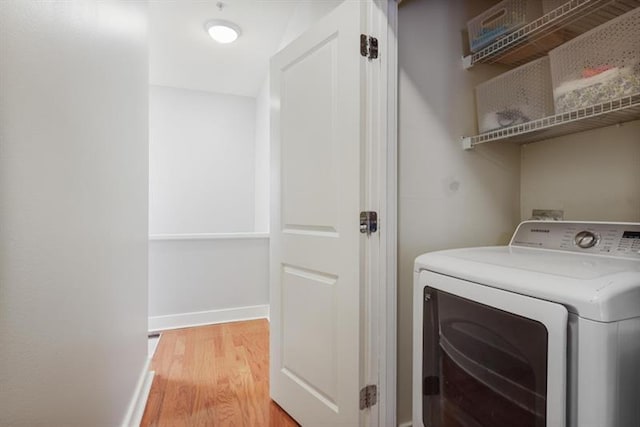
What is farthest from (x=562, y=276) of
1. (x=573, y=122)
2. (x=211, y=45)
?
(x=211, y=45)

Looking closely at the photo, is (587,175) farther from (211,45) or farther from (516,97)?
(211,45)

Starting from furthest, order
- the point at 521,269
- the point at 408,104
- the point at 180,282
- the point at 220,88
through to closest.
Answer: the point at 220,88 < the point at 180,282 < the point at 408,104 < the point at 521,269

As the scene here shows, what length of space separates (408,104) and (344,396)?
1318 millimetres

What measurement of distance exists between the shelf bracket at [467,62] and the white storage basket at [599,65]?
1.22 ft

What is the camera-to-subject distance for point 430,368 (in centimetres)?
110

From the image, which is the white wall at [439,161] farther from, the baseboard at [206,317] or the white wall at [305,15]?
the baseboard at [206,317]

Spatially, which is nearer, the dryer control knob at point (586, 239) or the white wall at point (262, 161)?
the dryer control knob at point (586, 239)

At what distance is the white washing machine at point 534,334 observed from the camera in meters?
0.67

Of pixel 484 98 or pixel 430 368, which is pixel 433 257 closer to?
pixel 430 368

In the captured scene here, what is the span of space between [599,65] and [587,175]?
1.82 feet


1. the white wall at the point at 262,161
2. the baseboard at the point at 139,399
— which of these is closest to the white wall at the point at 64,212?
the baseboard at the point at 139,399

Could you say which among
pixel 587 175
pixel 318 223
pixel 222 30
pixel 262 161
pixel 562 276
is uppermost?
pixel 222 30

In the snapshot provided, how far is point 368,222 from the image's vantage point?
1311 mm

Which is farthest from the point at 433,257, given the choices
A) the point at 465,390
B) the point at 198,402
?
the point at 198,402
